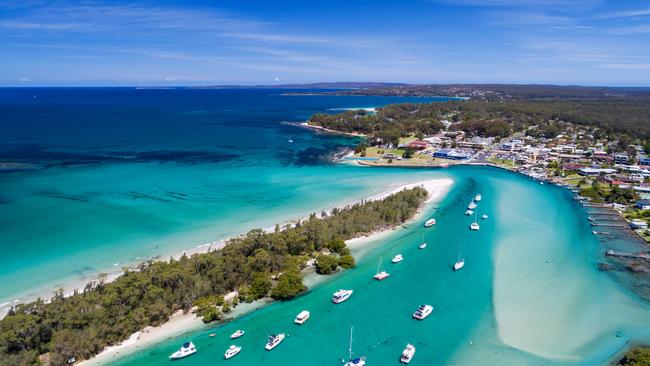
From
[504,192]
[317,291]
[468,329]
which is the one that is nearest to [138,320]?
[317,291]

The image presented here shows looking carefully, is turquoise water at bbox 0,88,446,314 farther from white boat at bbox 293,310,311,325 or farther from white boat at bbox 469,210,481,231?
white boat at bbox 469,210,481,231

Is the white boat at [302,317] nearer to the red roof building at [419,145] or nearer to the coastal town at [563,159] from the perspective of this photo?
the coastal town at [563,159]

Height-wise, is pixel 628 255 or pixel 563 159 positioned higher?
pixel 563 159

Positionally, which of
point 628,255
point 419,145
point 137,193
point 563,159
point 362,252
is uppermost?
point 419,145

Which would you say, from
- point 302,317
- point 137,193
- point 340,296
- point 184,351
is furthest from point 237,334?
point 137,193

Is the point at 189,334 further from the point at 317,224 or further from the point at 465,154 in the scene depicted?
the point at 465,154

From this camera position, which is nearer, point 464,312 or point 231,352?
point 231,352

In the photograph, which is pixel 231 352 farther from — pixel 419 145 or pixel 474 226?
pixel 419 145
